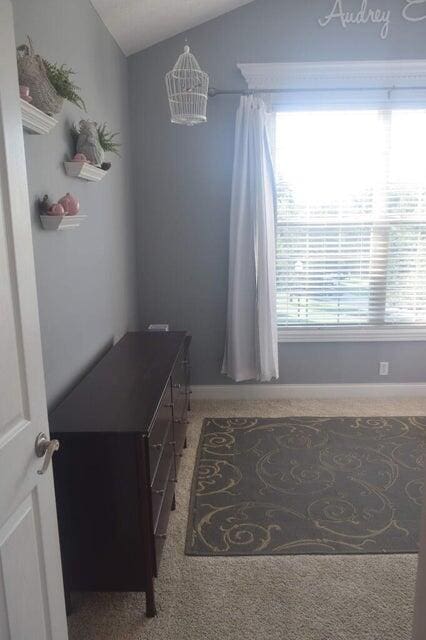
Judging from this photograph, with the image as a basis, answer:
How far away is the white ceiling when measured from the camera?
2885mm

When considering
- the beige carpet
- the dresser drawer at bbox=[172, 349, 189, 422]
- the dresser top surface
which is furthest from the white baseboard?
the beige carpet

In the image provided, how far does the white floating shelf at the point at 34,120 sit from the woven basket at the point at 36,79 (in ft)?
0.17

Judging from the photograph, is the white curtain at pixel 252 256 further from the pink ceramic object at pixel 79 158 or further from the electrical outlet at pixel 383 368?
the pink ceramic object at pixel 79 158

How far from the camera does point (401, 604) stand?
75.0 inches

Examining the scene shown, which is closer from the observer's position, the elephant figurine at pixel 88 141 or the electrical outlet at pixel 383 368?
the elephant figurine at pixel 88 141

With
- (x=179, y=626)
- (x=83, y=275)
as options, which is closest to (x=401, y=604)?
(x=179, y=626)

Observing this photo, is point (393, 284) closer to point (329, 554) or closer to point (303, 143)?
point (303, 143)

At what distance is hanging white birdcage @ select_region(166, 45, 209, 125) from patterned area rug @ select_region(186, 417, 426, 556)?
210 cm

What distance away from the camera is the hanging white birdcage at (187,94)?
116 inches

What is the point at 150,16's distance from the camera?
3.13 metres

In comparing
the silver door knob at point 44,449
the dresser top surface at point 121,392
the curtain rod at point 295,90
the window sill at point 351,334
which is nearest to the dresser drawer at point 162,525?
the dresser top surface at point 121,392

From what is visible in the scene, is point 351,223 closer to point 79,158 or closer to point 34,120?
point 79,158

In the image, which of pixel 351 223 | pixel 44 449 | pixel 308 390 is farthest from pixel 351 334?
pixel 44 449

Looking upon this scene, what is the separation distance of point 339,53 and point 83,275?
2.63 meters
